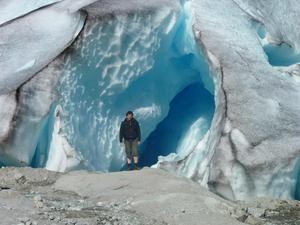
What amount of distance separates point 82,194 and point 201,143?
2.73m

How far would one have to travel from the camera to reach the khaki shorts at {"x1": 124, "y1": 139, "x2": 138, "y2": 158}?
1017 centimetres

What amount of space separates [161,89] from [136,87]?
2.05 feet

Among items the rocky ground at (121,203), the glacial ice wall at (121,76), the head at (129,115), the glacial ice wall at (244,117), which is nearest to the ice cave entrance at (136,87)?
the glacial ice wall at (121,76)

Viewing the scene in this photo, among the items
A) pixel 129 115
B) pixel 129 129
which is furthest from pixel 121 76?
pixel 129 129

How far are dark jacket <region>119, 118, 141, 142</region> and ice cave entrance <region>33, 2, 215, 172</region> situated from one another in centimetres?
38

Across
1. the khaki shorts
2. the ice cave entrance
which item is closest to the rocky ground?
the ice cave entrance

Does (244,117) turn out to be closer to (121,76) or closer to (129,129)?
(129,129)

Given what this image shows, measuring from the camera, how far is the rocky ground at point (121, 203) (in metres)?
5.89

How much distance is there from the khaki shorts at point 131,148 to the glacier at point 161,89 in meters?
0.30

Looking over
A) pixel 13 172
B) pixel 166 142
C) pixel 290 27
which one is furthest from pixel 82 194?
pixel 290 27

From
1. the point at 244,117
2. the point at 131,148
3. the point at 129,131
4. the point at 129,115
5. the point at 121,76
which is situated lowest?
the point at 131,148

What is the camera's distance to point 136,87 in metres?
10.7

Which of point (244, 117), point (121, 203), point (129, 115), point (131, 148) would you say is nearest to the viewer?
point (121, 203)

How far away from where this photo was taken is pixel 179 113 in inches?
462
